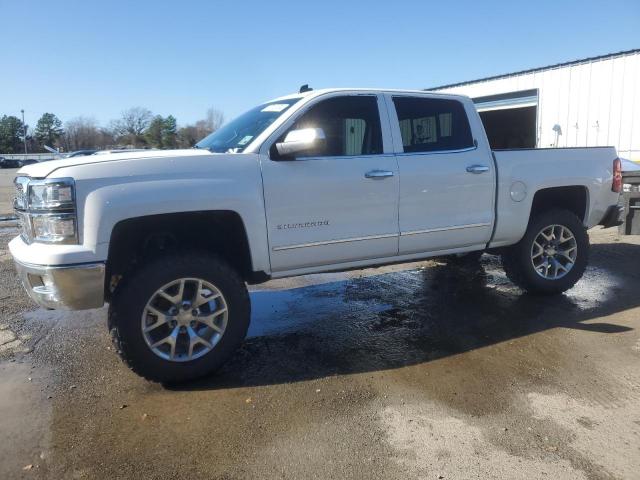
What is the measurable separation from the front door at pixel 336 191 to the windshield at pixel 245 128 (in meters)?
0.26

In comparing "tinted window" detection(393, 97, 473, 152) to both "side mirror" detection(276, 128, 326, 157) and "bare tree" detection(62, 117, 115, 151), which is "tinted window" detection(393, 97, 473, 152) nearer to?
"side mirror" detection(276, 128, 326, 157)

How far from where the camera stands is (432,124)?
4625 mm

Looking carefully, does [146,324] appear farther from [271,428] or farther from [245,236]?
[271,428]

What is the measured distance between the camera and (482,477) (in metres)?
2.44

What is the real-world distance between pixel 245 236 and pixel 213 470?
1.65 metres

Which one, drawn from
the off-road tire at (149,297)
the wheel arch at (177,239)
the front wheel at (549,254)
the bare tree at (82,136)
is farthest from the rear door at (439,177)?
the bare tree at (82,136)

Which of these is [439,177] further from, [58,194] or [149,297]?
[58,194]

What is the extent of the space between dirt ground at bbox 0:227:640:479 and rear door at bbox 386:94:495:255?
0.86 metres

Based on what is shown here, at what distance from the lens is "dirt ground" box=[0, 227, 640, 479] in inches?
102

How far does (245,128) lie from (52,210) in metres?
1.71

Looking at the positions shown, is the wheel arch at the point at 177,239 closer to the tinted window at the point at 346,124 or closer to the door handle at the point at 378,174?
the tinted window at the point at 346,124

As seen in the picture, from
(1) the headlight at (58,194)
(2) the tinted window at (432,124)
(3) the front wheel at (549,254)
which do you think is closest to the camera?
(1) the headlight at (58,194)

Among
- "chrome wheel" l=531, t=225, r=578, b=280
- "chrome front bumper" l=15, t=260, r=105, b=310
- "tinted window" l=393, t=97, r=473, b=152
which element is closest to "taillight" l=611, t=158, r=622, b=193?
"chrome wheel" l=531, t=225, r=578, b=280

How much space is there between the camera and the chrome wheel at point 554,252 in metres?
5.25
